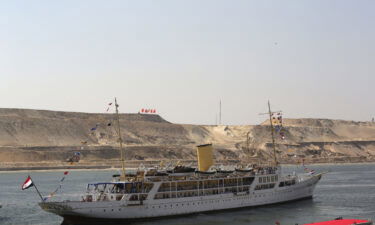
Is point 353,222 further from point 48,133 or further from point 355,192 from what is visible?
point 48,133

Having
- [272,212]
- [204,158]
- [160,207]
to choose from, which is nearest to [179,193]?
[160,207]

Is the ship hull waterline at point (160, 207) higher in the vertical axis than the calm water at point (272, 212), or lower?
higher

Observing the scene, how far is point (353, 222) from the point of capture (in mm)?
44031

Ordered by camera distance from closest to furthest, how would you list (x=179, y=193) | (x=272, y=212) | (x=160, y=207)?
(x=160, y=207) → (x=179, y=193) → (x=272, y=212)

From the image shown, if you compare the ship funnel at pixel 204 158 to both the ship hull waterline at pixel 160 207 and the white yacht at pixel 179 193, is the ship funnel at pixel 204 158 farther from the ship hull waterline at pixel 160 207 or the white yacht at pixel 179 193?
the ship hull waterline at pixel 160 207

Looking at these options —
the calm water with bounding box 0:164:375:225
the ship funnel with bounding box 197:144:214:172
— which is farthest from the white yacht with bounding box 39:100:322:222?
the calm water with bounding box 0:164:375:225

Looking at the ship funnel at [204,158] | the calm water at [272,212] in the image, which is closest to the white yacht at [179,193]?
the ship funnel at [204,158]

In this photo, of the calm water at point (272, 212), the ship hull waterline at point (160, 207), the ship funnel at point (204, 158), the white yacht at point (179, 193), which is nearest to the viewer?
the ship hull waterline at point (160, 207)

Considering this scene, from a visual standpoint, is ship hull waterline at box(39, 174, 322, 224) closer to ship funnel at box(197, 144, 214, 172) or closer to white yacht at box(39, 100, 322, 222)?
white yacht at box(39, 100, 322, 222)

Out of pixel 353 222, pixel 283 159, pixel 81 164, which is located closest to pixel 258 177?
pixel 353 222

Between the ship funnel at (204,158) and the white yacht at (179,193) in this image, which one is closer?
the white yacht at (179,193)

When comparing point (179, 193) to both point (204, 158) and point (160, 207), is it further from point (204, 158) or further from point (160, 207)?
point (204, 158)

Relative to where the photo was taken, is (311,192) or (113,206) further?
(311,192)

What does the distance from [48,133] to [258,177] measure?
135m
